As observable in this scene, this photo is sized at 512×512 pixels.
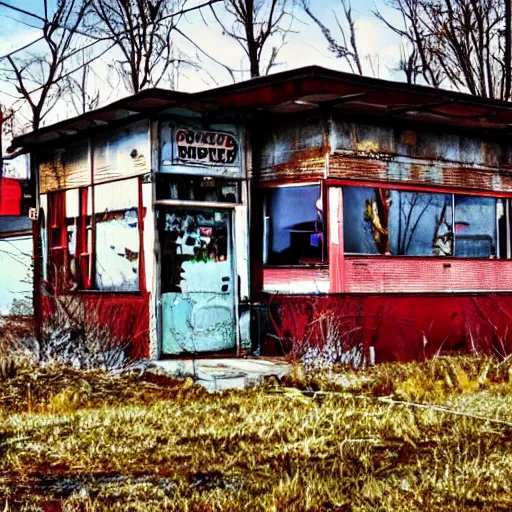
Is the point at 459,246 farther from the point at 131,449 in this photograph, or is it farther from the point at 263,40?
the point at 263,40

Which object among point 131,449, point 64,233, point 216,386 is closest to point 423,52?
point 64,233

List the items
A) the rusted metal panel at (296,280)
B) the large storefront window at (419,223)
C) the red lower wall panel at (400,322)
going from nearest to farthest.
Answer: the red lower wall panel at (400,322) → the rusted metal panel at (296,280) → the large storefront window at (419,223)

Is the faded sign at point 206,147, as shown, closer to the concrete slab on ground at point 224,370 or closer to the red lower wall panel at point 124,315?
the red lower wall panel at point 124,315

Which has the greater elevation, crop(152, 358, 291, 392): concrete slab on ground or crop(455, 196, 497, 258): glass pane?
crop(455, 196, 497, 258): glass pane

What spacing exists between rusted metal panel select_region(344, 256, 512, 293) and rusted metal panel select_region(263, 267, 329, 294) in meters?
0.38

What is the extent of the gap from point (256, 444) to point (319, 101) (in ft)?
20.9

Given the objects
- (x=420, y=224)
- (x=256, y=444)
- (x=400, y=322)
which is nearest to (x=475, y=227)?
(x=420, y=224)

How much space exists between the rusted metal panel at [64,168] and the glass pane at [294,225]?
3.33 metres

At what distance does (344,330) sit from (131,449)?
557 cm

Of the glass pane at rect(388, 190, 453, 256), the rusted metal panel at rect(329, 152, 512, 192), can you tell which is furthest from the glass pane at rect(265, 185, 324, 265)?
the glass pane at rect(388, 190, 453, 256)

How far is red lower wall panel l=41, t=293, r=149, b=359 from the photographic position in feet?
39.3

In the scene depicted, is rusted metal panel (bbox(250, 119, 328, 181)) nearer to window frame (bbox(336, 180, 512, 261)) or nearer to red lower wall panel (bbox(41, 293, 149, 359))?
window frame (bbox(336, 180, 512, 261))

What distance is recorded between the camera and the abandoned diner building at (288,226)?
1221cm

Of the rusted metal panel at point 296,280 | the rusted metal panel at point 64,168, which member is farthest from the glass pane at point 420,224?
the rusted metal panel at point 64,168
